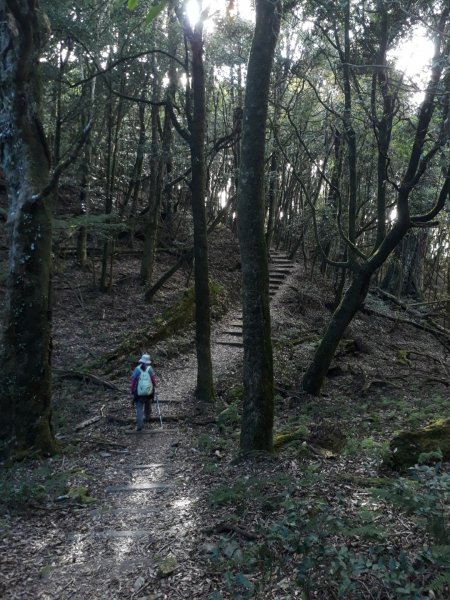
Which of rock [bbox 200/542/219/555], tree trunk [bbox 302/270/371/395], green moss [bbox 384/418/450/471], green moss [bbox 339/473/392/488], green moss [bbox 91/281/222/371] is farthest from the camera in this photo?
green moss [bbox 91/281/222/371]

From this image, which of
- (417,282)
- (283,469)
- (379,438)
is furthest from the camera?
(417,282)

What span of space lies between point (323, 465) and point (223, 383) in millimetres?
6789

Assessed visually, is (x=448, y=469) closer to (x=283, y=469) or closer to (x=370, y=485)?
(x=370, y=485)

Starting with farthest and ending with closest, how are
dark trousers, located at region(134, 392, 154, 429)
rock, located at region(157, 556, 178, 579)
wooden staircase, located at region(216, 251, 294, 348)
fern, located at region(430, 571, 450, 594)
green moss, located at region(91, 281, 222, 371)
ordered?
wooden staircase, located at region(216, 251, 294, 348)
green moss, located at region(91, 281, 222, 371)
dark trousers, located at region(134, 392, 154, 429)
rock, located at region(157, 556, 178, 579)
fern, located at region(430, 571, 450, 594)

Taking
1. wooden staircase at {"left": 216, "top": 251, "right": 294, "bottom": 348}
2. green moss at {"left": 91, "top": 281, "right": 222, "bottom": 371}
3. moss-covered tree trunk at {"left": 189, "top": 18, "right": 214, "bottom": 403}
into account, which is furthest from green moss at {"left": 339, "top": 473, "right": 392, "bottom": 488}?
green moss at {"left": 91, "top": 281, "right": 222, "bottom": 371}

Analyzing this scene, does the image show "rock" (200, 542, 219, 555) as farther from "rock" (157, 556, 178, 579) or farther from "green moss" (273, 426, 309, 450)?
"green moss" (273, 426, 309, 450)

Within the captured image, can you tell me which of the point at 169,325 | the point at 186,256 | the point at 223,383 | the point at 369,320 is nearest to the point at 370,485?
the point at 223,383

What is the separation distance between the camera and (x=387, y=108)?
1097 centimetres

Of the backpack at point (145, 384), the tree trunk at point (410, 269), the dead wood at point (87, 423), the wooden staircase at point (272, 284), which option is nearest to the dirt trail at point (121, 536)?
the backpack at point (145, 384)

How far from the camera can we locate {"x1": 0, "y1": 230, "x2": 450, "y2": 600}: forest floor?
13.2 feet

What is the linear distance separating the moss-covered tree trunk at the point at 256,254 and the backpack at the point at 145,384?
11.4 feet

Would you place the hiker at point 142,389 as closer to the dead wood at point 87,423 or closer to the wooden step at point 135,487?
the dead wood at point 87,423

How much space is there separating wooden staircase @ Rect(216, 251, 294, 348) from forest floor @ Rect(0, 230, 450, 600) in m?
1.68

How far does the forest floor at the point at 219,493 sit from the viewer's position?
402cm
